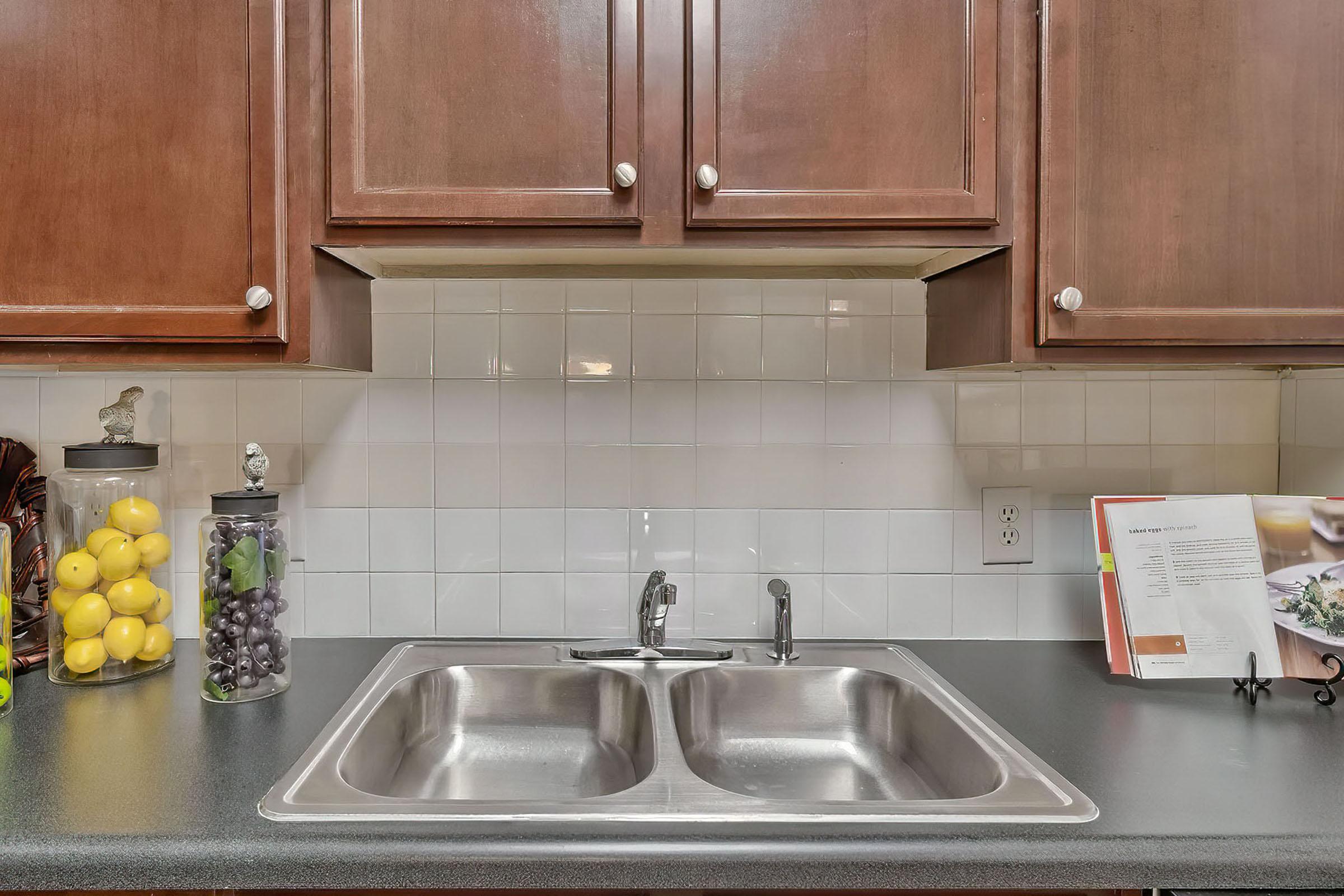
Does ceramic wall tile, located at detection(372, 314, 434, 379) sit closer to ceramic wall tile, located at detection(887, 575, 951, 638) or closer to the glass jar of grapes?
the glass jar of grapes

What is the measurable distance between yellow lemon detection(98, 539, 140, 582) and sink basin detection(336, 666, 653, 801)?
16.4 inches

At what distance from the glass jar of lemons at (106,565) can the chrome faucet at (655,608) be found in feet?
2.38

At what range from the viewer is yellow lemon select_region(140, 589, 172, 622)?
1.17 meters

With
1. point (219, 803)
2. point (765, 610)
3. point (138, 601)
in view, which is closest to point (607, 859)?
point (219, 803)

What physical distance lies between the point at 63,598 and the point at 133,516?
0.15 metres

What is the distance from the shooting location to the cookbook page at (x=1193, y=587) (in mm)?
1100

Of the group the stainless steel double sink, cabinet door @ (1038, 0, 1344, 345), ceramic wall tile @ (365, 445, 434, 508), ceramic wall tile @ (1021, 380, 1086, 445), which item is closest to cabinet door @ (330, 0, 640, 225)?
ceramic wall tile @ (365, 445, 434, 508)

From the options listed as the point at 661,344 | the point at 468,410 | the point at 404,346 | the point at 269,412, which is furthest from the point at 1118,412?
the point at 269,412

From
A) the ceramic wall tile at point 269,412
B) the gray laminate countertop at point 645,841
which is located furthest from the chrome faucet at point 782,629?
the ceramic wall tile at point 269,412

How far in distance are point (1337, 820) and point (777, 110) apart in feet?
3.16

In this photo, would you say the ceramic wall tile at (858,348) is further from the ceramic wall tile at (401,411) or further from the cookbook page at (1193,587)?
the ceramic wall tile at (401,411)

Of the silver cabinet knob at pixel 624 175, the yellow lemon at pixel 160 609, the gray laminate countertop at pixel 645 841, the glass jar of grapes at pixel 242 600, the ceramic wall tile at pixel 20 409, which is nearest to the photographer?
the gray laminate countertop at pixel 645 841

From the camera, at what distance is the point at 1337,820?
2.47 feet

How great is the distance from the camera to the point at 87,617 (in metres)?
1.08
